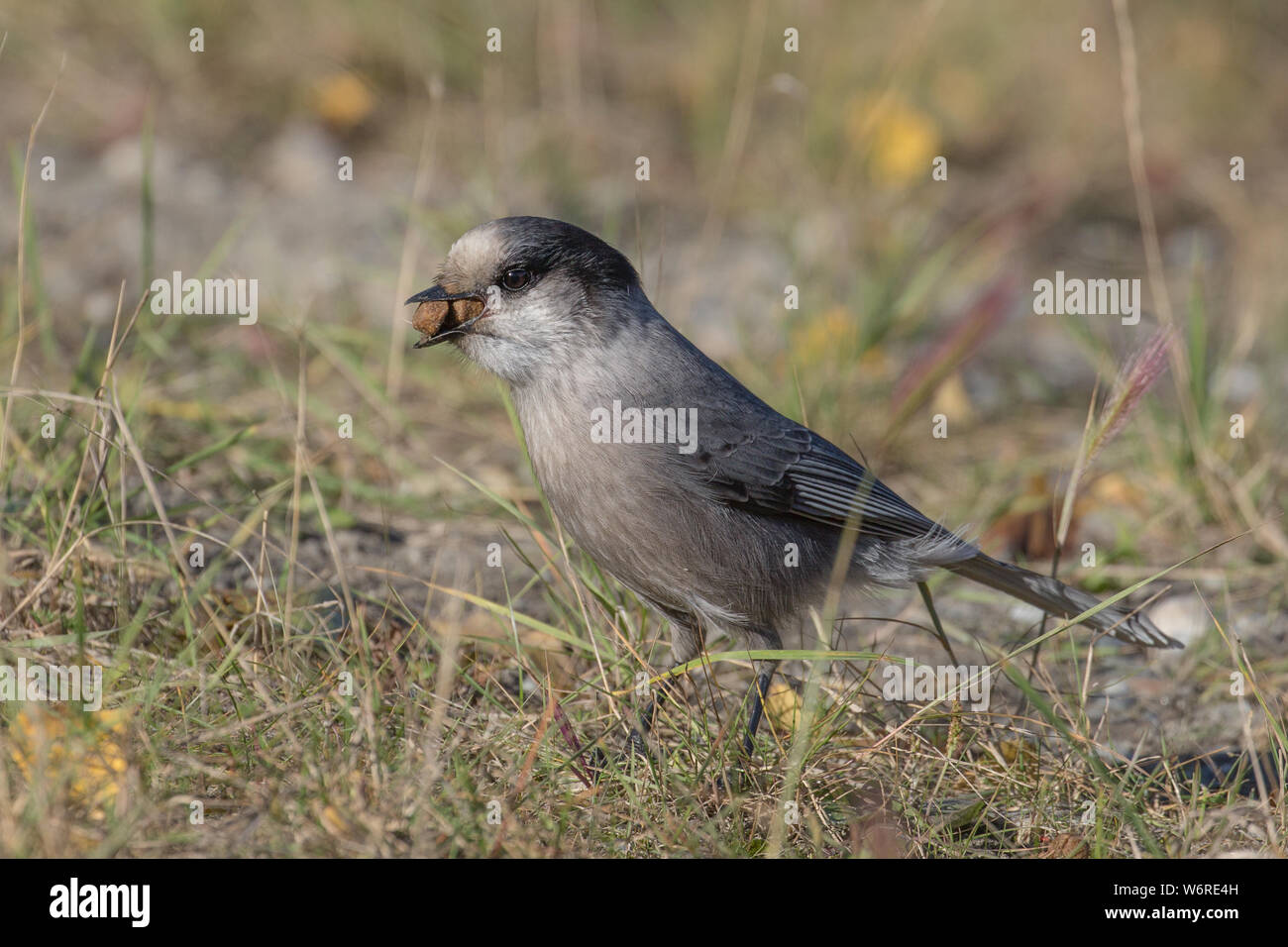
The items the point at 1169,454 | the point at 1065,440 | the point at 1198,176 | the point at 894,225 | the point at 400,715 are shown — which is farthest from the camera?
the point at 1198,176

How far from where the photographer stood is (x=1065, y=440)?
5.32 metres

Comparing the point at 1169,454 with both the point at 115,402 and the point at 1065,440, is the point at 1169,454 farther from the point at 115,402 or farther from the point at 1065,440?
the point at 115,402

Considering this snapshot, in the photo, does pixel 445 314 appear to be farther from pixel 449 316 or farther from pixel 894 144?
pixel 894 144

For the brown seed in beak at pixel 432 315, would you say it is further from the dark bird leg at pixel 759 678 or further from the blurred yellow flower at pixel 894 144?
the blurred yellow flower at pixel 894 144

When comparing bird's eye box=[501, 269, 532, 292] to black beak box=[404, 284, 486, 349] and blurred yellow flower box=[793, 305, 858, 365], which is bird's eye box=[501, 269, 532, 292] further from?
blurred yellow flower box=[793, 305, 858, 365]

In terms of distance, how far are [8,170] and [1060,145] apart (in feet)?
19.3

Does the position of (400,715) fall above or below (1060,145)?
below

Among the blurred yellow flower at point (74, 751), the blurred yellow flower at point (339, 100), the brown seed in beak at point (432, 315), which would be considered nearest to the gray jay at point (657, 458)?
the brown seed in beak at point (432, 315)

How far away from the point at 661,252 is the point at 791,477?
779 millimetres

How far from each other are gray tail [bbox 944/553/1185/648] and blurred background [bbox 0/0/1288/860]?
13.1 inches

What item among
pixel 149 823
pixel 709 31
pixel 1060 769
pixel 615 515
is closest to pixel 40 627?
pixel 149 823

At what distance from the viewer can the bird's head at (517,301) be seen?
3227 millimetres

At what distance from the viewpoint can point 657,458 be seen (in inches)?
125

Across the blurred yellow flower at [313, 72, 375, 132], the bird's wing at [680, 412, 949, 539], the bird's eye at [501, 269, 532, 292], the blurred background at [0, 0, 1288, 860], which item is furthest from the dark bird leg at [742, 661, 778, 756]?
the blurred yellow flower at [313, 72, 375, 132]
